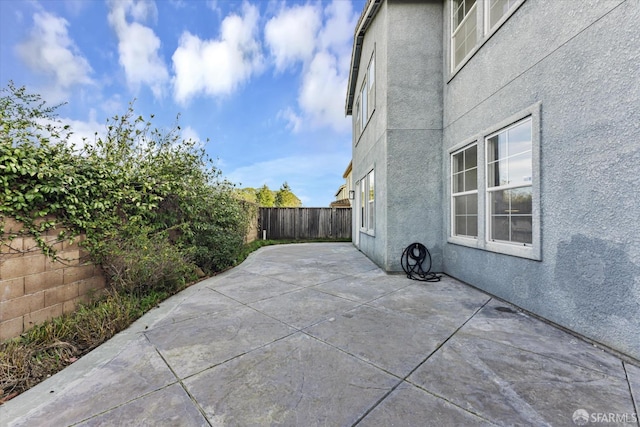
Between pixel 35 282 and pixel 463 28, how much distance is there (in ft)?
28.0

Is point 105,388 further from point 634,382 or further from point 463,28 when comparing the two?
point 463,28

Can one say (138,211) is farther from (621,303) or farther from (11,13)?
(621,303)

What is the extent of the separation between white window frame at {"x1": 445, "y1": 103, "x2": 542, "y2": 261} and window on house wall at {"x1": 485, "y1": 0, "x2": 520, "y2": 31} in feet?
6.17

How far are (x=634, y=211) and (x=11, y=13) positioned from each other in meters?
9.91

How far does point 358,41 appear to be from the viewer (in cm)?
922

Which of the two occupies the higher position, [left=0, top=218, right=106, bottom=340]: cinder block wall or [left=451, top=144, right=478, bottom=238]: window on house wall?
[left=451, top=144, right=478, bottom=238]: window on house wall

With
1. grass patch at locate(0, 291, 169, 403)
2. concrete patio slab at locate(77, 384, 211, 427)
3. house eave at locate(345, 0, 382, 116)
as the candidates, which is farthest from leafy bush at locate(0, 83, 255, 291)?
house eave at locate(345, 0, 382, 116)

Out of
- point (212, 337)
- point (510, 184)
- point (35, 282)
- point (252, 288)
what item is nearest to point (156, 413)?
point (212, 337)

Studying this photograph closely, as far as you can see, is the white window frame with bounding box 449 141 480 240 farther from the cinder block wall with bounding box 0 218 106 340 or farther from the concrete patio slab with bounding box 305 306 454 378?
the cinder block wall with bounding box 0 218 106 340

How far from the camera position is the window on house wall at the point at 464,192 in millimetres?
5148

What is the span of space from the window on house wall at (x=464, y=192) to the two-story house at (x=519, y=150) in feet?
0.09

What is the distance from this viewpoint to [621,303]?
2.69 m

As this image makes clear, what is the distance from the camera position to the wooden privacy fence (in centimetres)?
1537

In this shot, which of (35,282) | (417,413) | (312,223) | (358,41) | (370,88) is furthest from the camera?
(312,223)
